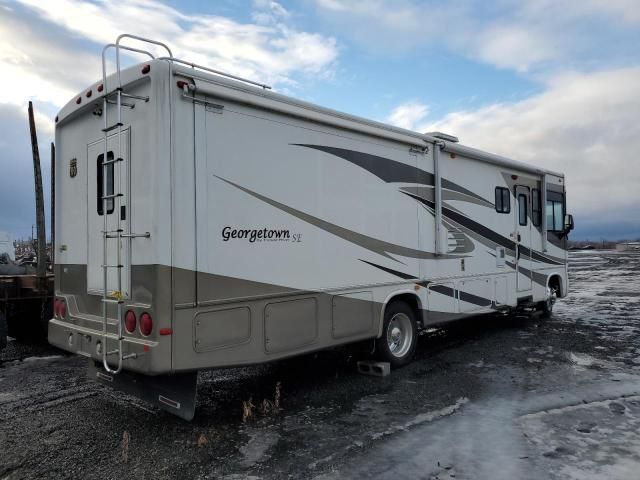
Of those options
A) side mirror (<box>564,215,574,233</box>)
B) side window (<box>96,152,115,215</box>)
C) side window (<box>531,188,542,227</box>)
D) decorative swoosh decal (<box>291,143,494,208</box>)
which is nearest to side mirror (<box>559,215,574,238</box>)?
side mirror (<box>564,215,574,233</box>)

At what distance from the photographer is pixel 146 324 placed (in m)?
4.19

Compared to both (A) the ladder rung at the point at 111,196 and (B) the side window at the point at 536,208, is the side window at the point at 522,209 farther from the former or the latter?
(A) the ladder rung at the point at 111,196

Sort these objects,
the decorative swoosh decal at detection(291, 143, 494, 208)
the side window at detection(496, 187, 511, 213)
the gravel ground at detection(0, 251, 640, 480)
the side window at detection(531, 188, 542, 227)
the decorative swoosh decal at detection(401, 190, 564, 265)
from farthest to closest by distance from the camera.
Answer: the side window at detection(531, 188, 542, 227), the side window at detection(496, 187, 511, 213), the decorative swoosh decal at detection(401, 190, 564, 265), the decorative swoosh decal at detection(291, 143, 494, 208), the gravel ground at detection(0, 251, 640, 480)

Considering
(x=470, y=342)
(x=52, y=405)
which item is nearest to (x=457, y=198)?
(x=470, y=342)

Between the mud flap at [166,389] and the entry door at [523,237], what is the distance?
676cm

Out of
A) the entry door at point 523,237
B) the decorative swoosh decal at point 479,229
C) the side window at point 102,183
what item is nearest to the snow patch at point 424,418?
the decorative swoosh decal at point 479,229

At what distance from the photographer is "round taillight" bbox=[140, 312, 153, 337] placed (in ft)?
13.6

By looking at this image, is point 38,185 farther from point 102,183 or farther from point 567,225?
point 567,225

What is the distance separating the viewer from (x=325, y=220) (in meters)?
5.55

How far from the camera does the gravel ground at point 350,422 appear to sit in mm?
3902

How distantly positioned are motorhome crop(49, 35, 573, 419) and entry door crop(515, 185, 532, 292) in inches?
110

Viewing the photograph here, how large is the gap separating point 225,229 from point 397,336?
3229 mm

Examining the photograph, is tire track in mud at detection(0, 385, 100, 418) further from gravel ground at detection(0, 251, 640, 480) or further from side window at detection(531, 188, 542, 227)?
side window at detection(531, 188, 542, 227)

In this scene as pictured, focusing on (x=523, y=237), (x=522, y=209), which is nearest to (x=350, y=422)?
(x=523, y=237)
